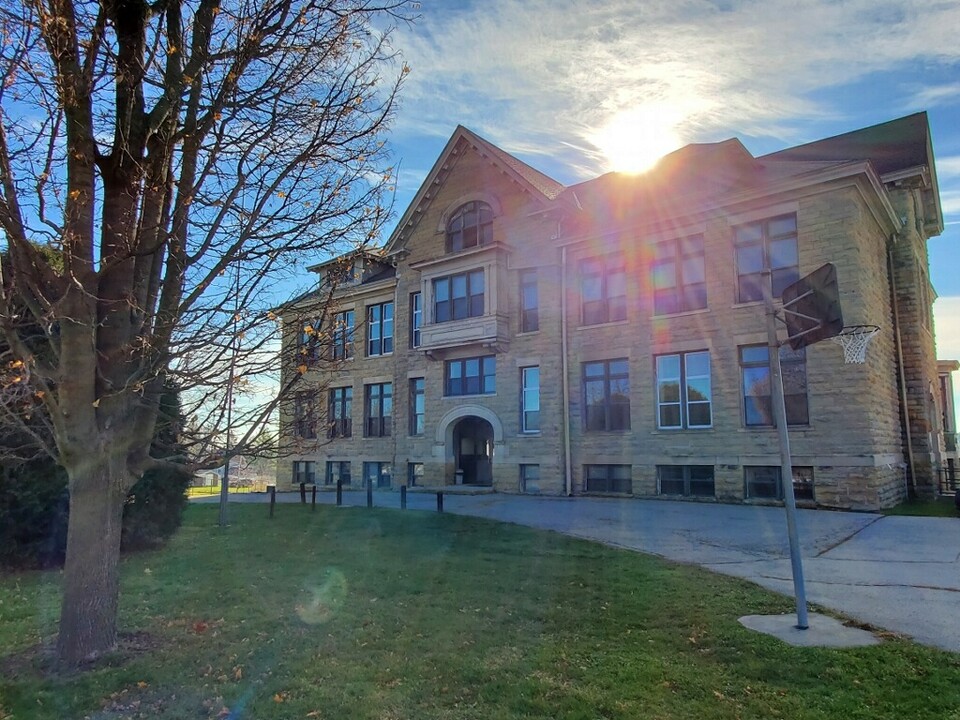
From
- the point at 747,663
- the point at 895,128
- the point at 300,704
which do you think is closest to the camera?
the point at 300,704

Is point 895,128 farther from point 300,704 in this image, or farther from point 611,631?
point 300,704

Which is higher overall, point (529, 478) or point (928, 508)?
point (529, 478)

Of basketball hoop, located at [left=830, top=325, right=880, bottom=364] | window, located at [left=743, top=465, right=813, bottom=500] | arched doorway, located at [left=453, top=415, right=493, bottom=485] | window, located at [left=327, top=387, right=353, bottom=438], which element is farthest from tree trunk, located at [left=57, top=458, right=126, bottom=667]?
window, located at [left=327, top=387, right=353, bottom=438]

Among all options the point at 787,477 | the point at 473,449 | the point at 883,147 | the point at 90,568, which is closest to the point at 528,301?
the point at 473,449

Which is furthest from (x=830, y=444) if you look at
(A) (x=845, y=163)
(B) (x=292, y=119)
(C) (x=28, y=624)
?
(C) (x=28, y=624)

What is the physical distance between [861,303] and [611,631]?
14.0 metres

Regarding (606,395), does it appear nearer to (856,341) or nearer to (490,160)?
(856,341)

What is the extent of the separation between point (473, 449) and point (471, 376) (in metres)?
3.12

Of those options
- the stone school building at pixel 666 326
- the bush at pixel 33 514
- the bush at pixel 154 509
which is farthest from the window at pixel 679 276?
the bush at pixel 33 514

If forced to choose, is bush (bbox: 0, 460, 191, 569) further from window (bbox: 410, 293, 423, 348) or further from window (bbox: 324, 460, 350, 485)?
window (bbox: 324, 460, 350, 485)

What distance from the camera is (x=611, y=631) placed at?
5.82 m

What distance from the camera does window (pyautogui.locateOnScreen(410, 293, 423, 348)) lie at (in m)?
26.5

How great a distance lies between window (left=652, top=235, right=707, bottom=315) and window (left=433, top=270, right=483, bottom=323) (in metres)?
6.50

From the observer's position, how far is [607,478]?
20266mm
